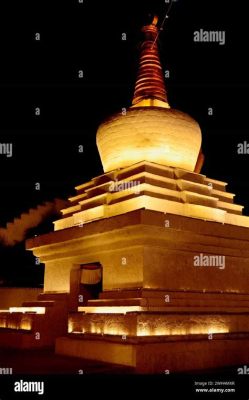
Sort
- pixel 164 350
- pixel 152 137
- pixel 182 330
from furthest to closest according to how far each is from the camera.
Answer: pixel 152 137 < pixel 182 330 < pixel 164 350

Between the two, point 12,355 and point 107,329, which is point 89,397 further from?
point 12,355

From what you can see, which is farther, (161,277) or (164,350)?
(161,277)

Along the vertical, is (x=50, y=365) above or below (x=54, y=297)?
below

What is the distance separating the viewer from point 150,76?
766 inches

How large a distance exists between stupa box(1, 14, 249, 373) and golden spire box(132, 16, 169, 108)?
0.05m

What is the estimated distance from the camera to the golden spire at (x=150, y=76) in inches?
749

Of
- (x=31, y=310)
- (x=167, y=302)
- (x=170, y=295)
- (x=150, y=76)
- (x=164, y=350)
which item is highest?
(x=150, y=76)

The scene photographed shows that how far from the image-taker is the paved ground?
11.0m

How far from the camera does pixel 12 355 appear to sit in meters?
13.9

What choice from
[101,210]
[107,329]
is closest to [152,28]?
[101,210]
